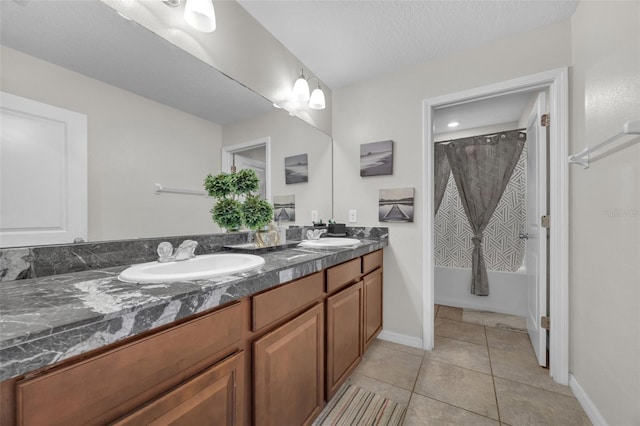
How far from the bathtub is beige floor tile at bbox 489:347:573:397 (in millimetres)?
906

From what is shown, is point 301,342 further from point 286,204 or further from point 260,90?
point 260,90

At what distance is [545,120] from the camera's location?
1.79m

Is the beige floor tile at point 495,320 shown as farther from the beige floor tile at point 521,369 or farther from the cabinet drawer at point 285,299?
the cabinet drawer at point 285,299

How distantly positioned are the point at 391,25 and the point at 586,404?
8.23 ft

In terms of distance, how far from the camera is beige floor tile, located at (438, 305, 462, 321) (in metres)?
2.74

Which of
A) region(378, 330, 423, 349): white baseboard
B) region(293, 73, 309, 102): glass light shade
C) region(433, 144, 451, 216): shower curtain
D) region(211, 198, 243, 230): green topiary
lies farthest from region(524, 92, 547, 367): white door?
region(211, 198, 243, 230): green topiary

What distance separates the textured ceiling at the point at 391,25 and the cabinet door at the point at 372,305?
1700mm

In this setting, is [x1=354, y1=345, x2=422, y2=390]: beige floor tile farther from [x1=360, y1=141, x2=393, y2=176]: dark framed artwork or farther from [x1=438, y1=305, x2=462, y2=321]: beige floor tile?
[x1=360, y1=141, x2=393, y2=176]: dark framed artwork

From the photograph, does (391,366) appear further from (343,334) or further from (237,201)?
(237,201)

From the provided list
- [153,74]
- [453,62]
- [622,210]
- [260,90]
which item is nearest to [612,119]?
[622,210]

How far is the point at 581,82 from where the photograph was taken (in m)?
1.52

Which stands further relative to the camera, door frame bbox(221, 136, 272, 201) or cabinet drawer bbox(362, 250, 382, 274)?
cabinet drawer bbox(362, 250, 382, 274)

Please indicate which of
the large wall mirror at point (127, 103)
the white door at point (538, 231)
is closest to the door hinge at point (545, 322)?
the white door at point (538, 231)

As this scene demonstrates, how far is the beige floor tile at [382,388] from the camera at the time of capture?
1515 mm
